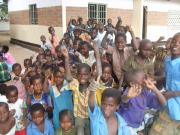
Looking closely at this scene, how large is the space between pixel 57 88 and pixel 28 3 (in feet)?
42.1

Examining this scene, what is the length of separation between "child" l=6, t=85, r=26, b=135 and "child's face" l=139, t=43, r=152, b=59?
159 cm

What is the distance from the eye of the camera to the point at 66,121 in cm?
318

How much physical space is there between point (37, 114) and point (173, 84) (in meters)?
1.45

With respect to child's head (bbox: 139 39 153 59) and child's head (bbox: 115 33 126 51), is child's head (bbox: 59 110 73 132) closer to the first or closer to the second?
child's head (bbox: 139 39 153 59)

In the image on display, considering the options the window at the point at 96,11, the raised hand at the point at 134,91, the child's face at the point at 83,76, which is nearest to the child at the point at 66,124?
the child's face at the point at 83,76

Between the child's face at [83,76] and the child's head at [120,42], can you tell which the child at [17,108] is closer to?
the child's face at [83,76]

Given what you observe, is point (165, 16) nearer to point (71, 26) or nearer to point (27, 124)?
point (71, 26)

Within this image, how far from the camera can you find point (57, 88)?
3617mm

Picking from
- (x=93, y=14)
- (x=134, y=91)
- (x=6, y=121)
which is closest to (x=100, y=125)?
(x=134, y=91)

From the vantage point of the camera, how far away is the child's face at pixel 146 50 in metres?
3.71

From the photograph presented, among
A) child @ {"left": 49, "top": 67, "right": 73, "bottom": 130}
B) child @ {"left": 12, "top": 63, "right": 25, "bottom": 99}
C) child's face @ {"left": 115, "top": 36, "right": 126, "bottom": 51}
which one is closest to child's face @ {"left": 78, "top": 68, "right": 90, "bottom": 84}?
child @ {"left": 49, "top": 67, "right": 73, "bottom": 130}

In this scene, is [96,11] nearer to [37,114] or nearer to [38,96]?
[38,96]

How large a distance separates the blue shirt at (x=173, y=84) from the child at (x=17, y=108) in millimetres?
1718

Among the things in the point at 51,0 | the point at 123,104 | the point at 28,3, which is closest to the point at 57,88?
the point at 123,104
